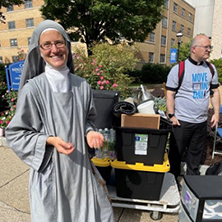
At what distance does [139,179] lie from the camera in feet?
7.25

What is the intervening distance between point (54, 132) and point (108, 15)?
1161 centimetres

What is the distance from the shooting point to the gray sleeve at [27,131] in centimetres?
123

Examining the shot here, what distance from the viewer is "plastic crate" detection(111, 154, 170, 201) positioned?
84.7 inches

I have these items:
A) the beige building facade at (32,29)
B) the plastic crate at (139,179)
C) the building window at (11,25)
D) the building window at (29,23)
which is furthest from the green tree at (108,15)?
the building window at (11,25)

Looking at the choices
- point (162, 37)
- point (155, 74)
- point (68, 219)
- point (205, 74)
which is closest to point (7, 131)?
point (68, 219)

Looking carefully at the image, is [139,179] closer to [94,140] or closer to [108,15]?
[94,140]

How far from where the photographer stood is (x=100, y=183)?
1.60m

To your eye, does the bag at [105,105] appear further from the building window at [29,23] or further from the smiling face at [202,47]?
the building window at [29,23]

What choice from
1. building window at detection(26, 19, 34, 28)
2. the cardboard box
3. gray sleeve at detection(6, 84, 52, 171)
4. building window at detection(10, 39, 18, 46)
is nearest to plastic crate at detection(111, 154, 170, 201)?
the cardboard box

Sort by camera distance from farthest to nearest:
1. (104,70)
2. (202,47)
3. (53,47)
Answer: (104,70) → (202,47) → (53,47)

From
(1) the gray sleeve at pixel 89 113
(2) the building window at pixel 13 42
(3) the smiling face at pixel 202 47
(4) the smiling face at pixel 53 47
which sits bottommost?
(1) the gray sleeve at pixel 89 113

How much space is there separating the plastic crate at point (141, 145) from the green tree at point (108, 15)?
34.2 feet

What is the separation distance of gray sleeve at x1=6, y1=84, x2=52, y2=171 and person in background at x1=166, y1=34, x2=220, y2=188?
5.86ft

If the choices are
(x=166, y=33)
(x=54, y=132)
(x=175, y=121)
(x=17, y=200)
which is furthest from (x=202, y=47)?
(x=166, y=33)
